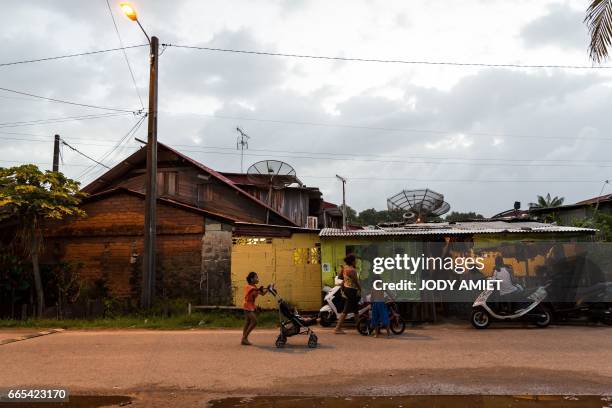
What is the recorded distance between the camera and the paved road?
6.47 m

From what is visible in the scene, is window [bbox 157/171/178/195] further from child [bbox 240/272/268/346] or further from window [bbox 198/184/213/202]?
child [bbox 240/272/268/346]

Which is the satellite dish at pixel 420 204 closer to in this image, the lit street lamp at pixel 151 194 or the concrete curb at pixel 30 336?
the lit street lamp at pixel 151 194

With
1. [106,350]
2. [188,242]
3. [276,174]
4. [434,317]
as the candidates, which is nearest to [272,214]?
[276,174]

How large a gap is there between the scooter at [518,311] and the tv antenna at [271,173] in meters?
11.1

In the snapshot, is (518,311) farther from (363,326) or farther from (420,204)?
(420,204)

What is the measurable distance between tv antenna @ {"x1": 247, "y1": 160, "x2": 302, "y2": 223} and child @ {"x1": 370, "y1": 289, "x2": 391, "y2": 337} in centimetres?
1103

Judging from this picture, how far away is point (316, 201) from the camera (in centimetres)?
2812

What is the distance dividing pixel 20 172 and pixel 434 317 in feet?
38.1

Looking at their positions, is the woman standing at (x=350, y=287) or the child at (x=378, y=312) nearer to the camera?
the child at (x=378, y=312)

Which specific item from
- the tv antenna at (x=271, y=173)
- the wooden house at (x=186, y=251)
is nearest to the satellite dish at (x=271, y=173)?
the tv antenna at (x=271, y=173)

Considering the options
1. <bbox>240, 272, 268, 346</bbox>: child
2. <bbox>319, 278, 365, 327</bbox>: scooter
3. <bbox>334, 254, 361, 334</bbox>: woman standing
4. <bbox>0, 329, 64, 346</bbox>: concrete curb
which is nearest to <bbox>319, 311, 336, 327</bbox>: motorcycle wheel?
<bbox>319, 278, 365, 327</bbox>: scooter

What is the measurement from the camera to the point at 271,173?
21125 mm

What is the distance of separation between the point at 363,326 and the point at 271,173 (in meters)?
11.3

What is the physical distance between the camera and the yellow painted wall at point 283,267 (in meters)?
14.7
